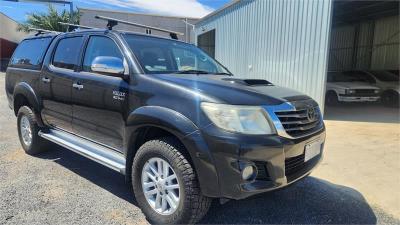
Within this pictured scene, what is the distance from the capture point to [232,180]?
271cm

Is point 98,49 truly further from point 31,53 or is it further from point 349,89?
point 349,89

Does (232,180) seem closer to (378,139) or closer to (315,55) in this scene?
(378,139)

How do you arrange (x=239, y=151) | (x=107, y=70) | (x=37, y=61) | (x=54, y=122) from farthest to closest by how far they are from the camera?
(x=37, y=61)
(x=54, y=122)
(x=107, y=70)
(x=239, y=151)

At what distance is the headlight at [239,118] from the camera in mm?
2750

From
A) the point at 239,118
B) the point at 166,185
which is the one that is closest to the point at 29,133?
the point at 166,185

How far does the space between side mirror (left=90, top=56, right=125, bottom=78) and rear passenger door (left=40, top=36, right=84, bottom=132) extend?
0.88m

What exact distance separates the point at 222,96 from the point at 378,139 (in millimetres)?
5559

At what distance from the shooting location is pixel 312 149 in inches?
129

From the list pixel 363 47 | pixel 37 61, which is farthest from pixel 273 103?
pixel 363 47

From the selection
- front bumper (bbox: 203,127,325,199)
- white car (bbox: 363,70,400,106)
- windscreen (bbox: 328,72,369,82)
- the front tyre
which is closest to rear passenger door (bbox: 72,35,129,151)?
the front tyre

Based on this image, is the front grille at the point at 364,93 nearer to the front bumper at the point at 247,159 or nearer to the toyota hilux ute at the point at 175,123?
the toyota hilux ute at the point at 175,123

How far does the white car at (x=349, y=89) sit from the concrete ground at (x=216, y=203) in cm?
641

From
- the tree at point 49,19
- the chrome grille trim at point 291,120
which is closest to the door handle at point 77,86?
the chrome grille trim at point 291,120

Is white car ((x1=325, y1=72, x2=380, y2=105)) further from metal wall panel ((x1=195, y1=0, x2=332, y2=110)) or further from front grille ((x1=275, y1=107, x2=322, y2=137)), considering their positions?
front grille ((x1=275, y1=107, x2=322, y2=137))
